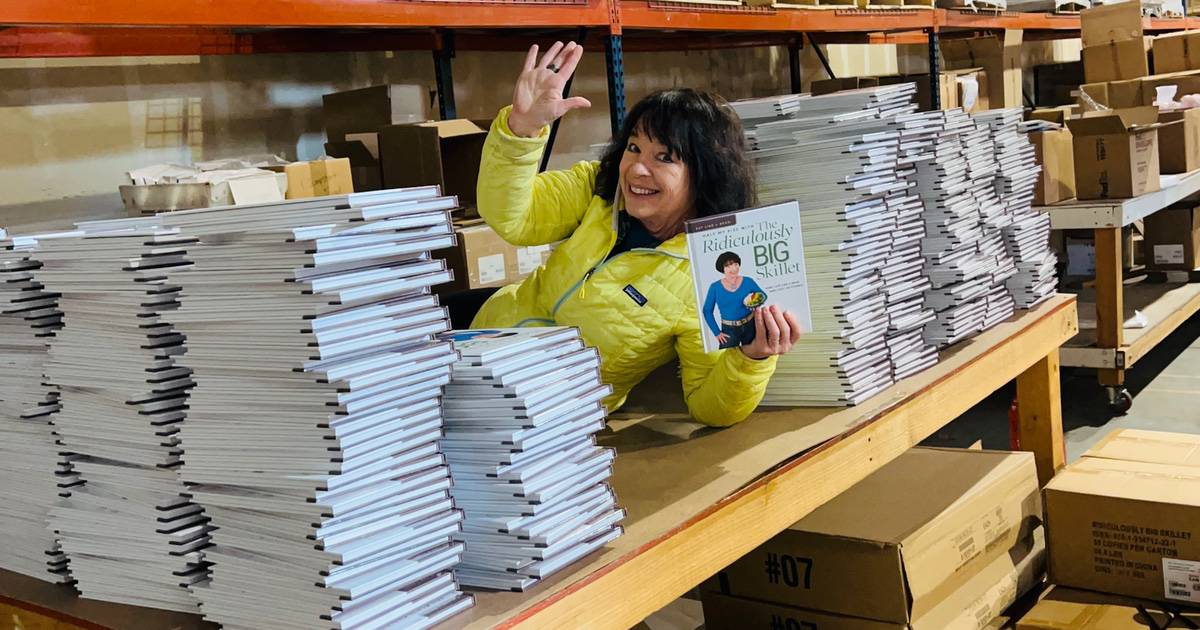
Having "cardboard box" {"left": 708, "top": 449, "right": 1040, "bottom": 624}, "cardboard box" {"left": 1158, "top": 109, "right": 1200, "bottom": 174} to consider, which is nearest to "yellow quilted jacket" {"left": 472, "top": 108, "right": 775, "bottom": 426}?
"cardboard box" {"left": 708, "top": 449, "right": 1040, "bottom": 624}

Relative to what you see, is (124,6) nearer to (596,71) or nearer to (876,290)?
(876,290)

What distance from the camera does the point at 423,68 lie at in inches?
144

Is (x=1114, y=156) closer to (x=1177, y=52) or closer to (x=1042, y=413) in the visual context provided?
(x=1042, y=413)

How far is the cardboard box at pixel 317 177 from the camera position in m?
2.23

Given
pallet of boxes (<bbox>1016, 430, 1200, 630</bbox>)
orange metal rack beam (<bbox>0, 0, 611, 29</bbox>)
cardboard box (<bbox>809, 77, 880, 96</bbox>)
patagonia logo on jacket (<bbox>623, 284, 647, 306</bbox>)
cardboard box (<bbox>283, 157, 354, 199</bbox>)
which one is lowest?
pallet of boxes (<bbox>1016, 430, 1200, 630</bbox>)

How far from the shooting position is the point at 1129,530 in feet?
6.98

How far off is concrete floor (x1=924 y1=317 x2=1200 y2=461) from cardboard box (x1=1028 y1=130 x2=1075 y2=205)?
0.84 metres

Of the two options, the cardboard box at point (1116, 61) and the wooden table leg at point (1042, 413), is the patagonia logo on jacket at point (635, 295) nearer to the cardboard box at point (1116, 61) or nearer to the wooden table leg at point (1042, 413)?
the wooden table leg at point (1042, 413)

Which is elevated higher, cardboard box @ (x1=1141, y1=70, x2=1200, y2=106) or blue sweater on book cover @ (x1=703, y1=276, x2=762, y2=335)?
cardboard box @ (x1=1141, y1=70, x2=1200, y2=106)

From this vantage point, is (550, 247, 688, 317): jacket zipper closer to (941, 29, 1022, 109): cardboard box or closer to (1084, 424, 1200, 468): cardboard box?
(1084, 424, 1200, 468): cardboard box

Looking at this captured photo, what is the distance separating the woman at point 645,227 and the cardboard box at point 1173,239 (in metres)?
4.00

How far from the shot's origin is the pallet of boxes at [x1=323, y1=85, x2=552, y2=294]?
2498mm

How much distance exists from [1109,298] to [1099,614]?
2.36m

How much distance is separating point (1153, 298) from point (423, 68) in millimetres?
3488
